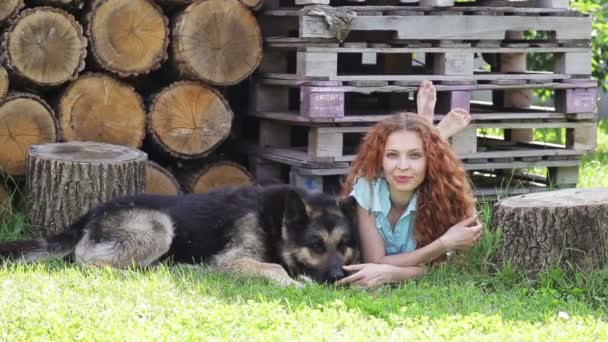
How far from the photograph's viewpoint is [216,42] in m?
8.30

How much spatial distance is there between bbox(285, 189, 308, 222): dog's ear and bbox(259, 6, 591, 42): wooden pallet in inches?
79.6

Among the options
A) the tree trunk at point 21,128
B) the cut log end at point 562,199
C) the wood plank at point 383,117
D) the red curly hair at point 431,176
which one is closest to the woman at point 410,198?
the red curly hair at point 431,176

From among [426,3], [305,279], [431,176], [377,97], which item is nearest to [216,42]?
[426,3]

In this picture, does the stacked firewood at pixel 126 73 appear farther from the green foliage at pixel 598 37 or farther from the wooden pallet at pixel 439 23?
the green foliage at pixel 598 37

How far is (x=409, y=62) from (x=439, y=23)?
1.21m

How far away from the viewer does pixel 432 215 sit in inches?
269

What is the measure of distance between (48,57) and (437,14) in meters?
3.36

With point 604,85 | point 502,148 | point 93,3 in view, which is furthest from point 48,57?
point 604,85

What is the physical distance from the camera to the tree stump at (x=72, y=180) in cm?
743

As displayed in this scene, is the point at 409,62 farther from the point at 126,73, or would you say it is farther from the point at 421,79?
the point at 126,73

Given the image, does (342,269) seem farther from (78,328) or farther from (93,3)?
(93,3)

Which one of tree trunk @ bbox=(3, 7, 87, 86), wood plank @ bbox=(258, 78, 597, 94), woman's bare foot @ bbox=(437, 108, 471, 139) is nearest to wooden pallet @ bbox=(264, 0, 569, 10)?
wood plank @ bbox=(258, 78, 597, 94)

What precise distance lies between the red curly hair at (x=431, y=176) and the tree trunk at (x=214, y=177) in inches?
84.0

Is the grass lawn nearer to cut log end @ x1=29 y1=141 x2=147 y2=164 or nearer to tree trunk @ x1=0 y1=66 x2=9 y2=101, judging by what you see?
cut log end @ x1=29 y1=141 x2=147 y2=164
